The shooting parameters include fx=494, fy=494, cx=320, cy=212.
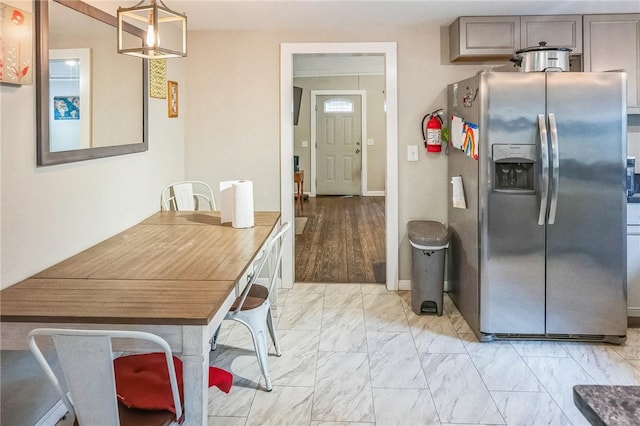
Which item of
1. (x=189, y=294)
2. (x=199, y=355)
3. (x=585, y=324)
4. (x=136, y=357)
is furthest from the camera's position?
(x=585, y=324)

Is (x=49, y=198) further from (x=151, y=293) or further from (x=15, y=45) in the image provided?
(x=151, y=293)

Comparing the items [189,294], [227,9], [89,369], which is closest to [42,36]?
[189,294]

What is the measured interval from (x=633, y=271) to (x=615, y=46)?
1634mm

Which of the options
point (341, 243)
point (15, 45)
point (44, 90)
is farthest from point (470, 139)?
point (341, 243)

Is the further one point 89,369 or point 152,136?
point 152,136

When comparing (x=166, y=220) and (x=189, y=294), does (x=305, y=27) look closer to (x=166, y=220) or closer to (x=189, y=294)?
(x=166, y=220)

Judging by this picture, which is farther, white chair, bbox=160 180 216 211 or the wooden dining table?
white chair, bbox=160 180 216 211

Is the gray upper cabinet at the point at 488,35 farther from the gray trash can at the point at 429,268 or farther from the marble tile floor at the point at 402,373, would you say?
the marble tile floor at the point at 402,373

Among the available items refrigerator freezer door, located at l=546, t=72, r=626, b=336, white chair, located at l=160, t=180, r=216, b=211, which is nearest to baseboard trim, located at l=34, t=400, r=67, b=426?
white chair, located at l=160, t=180, r=216, b=211

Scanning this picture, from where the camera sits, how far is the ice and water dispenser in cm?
297

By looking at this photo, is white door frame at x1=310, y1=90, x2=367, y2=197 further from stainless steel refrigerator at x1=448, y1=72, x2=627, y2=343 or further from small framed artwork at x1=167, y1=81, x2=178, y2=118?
stainless steel refrigerator at x1=448, y1=72, x2=627, y2=343

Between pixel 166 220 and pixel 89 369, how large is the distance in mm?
1886

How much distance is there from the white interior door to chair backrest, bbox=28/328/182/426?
8.86 m

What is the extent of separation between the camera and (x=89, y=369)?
1.37m
